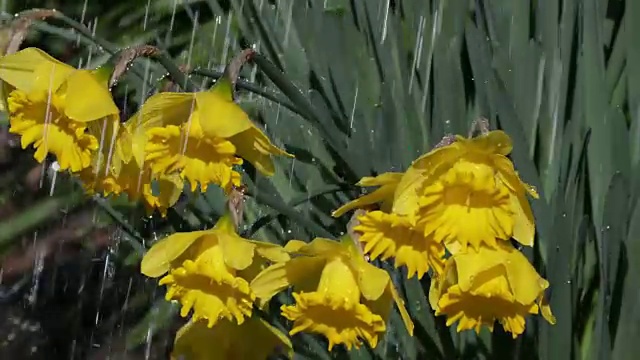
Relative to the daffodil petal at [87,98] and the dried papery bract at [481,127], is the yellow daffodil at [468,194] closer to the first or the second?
the dried papery bract at [481,127]

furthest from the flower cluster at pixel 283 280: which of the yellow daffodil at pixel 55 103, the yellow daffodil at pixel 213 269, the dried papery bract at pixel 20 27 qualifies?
the dried papery bract at pixel 20 27

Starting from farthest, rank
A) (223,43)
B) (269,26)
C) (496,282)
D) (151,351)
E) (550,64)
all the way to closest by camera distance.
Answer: (151,351)
(223,43)
(269,26)
(550,64)
(496,282)

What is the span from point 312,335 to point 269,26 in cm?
39

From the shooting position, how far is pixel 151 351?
1.57 m

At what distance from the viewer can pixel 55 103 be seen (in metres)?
0.73

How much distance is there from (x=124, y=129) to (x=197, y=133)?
0.08 m

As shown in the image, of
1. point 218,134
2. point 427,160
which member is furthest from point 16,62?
point 427,160

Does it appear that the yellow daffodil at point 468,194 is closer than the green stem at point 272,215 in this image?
Yes

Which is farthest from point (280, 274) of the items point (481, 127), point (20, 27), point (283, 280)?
point (20, 27)

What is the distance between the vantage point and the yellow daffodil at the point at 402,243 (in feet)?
2.26

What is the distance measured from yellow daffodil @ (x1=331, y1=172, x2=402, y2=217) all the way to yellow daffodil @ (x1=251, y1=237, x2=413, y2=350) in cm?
4

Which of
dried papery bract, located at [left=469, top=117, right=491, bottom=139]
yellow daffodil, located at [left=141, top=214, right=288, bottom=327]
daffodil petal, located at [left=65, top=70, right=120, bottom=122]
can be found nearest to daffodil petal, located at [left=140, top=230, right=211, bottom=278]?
yellow daffodil, located at [left=141, top=214, right=288, bottom=327]

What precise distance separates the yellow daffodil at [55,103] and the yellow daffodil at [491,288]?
319 millimetres

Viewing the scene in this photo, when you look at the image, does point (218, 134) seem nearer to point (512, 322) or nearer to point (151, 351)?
point (512, 322)
